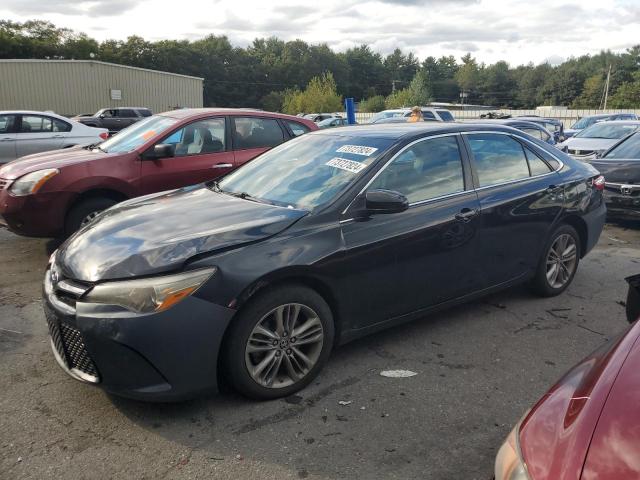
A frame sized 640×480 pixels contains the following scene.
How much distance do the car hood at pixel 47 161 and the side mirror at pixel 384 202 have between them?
396cm

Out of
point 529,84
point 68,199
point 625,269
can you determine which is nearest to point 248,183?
point 68,199

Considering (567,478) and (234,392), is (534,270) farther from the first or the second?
(567,478)

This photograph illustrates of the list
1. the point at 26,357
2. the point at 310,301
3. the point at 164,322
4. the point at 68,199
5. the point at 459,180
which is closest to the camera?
the point at 164,322

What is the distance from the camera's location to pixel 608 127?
51.2ft

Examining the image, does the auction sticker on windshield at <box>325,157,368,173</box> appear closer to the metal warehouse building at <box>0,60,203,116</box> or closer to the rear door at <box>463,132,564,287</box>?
the rear door at <box>463,132,564,287</box>

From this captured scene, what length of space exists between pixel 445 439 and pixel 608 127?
1511cm

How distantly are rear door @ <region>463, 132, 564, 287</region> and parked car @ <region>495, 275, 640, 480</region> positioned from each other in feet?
7.50

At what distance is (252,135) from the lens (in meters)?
7.23

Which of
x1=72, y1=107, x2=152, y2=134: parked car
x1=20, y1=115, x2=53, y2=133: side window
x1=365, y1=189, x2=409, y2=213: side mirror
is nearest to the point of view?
x1=365, y1=189, x2=409, y2=213: side mirror

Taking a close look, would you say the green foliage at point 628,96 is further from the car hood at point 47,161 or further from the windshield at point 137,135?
the car hood at point 47,161

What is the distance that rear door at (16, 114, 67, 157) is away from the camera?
11617 mm

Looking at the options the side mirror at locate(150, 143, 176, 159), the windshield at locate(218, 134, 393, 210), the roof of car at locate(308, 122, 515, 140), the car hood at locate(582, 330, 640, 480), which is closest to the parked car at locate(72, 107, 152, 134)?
the side mirror at locate(150, 143, 176, 159)

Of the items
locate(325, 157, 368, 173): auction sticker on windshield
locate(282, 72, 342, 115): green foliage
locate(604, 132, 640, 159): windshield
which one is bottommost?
locate(604, 132, 640, 159): windshield

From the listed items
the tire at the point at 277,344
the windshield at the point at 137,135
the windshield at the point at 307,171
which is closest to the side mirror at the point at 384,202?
the windshield at the point at 307,171
